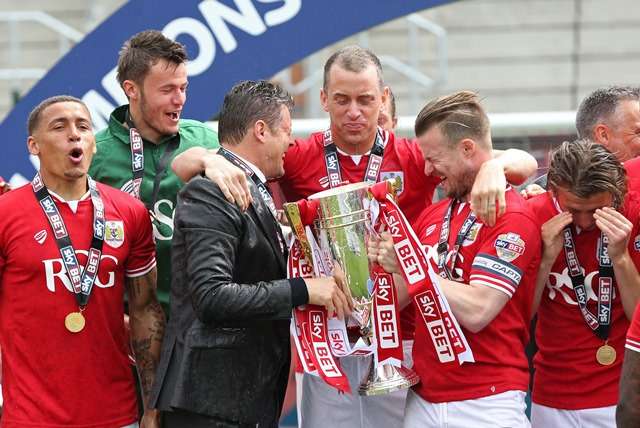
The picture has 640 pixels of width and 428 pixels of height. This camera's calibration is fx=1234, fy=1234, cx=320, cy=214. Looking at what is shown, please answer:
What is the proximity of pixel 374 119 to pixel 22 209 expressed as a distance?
1.53 m

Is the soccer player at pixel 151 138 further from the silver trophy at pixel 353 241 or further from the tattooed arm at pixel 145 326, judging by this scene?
the silver trophy at pixel 353 241

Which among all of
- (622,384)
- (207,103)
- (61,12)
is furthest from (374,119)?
(61,12)

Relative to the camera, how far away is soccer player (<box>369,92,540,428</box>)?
448 cm

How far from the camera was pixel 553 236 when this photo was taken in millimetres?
4664

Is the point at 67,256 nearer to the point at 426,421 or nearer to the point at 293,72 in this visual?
the point at 426,421

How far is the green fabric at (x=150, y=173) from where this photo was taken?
5.32 metres

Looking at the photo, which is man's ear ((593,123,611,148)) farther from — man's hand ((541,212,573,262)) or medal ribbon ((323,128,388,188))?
medal ribbon ((323,128,388,188))

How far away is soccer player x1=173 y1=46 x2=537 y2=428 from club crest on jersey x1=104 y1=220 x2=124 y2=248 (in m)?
0.86

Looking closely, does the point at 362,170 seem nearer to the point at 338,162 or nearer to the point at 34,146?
the point at 338,162

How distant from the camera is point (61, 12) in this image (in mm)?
13641

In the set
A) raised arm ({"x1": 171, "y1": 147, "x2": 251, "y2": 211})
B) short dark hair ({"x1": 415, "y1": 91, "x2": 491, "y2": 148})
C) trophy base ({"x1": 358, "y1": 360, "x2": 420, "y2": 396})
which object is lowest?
trophy base ({"x1": 358, "y1": 360, "x2": 420, "y2": 396})

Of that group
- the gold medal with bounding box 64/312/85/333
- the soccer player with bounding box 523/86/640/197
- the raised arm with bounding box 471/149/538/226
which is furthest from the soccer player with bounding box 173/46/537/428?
the gold medal with bounding box 64/312/85/333

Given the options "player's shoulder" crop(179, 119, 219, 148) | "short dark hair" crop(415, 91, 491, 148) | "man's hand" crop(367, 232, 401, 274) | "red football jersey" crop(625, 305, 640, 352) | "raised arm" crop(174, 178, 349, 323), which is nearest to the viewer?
"red football jersey" crop(625, 305, 640, 352)

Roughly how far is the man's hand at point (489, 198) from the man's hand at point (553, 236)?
24 cm
